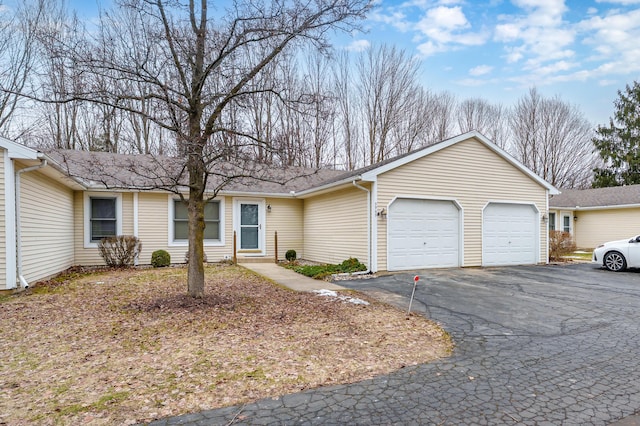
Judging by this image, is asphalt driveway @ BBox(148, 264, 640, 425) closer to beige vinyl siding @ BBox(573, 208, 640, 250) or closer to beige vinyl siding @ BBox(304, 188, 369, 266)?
beige vinyl siding @ BBox(304, 188, 369, 266)

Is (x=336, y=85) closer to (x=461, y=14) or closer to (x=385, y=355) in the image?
(x=461, y=14)

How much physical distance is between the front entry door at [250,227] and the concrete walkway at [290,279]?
4.40 feet

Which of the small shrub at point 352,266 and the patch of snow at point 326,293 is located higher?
the small shrub at point 352,266

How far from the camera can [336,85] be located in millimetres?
24438

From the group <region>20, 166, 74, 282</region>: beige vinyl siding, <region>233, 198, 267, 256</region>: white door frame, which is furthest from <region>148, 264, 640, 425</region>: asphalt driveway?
<region>233, 198, 267, 256</region>: white door frame

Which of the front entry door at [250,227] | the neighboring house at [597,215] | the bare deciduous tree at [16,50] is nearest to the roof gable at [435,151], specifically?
the front entry door at [250,227]

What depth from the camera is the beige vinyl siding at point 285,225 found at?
14.4 m

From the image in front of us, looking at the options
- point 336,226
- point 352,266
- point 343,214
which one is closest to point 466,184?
point 343,214

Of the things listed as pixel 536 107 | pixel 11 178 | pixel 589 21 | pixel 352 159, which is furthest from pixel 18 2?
pixel 536 107

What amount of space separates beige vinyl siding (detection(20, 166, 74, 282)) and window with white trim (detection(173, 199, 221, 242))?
10.4 feet

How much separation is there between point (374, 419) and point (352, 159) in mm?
22778

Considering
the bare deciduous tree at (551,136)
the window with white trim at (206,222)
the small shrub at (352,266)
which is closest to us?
the small shrub at (352,266)

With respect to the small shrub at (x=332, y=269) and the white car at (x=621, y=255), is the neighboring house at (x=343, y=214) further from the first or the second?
the white car at (x=621, y=255)

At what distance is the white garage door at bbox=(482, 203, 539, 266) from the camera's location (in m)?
12.5
